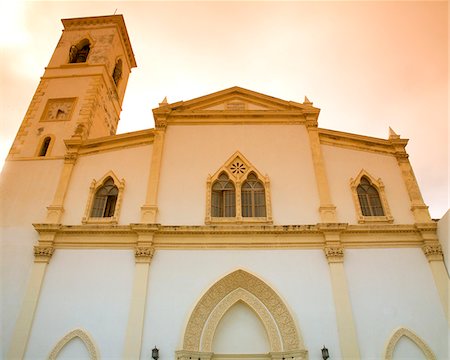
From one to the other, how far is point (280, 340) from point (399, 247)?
5071 millimetres

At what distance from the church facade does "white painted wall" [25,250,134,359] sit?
37 millimetres

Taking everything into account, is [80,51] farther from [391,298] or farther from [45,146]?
[391,298]

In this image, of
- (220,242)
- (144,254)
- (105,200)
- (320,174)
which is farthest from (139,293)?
(320,174)

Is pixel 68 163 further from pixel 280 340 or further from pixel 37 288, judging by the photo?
pixel 280 340

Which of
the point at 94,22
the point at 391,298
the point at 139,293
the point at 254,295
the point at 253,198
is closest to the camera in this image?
the point at 391,298

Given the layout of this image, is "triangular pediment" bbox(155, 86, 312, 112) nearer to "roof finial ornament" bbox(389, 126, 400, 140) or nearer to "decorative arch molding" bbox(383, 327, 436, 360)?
"roof finial ornament" bbox(389, 126, 400, 140)

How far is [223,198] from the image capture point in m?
13.4

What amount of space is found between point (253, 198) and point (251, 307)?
3846 millimetres

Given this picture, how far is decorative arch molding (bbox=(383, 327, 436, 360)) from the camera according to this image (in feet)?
33.8

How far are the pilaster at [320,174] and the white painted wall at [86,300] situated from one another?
683 centimetres

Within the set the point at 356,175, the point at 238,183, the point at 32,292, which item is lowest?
the point at 32,292

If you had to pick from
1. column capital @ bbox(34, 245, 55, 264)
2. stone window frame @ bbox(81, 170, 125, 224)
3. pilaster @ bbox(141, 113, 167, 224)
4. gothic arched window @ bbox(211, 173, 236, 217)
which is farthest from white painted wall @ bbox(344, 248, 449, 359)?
column capital @ bbox(34, 245, 55, 264)

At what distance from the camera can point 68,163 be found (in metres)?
14.5

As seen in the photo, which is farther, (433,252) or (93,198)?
(93,198)
